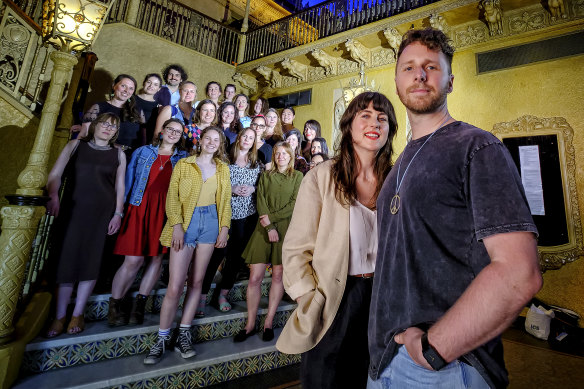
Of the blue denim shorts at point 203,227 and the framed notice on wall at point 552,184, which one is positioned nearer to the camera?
the blue denim shorts at point 203,227

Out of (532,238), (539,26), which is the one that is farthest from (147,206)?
(539,26)

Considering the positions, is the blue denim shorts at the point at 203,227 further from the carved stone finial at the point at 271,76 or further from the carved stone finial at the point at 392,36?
the carved stone finial at the point at 271,76

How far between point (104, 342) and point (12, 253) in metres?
0.86

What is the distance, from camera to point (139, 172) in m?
2.43

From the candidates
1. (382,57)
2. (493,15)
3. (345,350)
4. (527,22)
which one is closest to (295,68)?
(382,57)

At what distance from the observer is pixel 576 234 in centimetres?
367

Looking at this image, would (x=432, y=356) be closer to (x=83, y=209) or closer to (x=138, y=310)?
(x=138, y=310)

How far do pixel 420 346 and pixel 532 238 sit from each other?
1.07 feet

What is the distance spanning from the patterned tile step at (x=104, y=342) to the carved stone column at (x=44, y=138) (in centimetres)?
76

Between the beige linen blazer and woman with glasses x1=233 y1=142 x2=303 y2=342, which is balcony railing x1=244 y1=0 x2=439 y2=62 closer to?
woman with glasses x1=233 y1=142 x2=303 y2=342

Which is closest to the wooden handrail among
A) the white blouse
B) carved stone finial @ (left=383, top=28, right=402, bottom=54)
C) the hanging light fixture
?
the hanging light fixture

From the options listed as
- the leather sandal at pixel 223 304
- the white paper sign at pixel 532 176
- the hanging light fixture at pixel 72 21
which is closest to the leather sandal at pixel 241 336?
the leather sandal at pixel 223 304

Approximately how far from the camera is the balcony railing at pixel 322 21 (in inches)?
221

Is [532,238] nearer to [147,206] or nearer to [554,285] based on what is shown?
[147,206]
